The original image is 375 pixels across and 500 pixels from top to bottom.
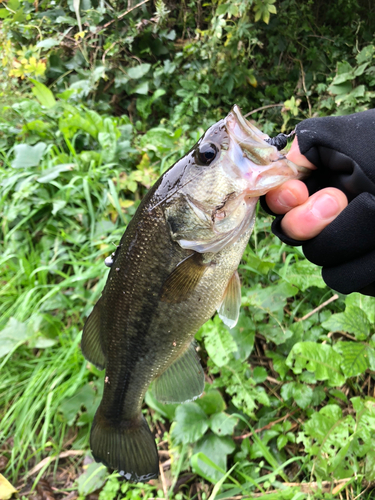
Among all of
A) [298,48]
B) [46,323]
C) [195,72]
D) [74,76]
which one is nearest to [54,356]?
[46,323]

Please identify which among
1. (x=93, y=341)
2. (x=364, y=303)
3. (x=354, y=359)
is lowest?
(x=354, y=359)

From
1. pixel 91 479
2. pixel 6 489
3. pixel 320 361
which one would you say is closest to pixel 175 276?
pixel 320 361

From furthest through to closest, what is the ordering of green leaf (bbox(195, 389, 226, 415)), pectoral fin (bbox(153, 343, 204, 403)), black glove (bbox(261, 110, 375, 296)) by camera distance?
green leaf (bbox(195, 389, 226, 415)), pectoral fin (bbox(153, 343, 204, 403)), black glove (bbox(261, 110, 375, 296))

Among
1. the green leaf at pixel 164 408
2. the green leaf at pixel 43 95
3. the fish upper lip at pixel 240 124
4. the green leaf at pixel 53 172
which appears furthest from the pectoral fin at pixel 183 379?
the green leaf at pixel 43 95

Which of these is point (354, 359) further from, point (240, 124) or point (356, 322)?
point (240, 124)

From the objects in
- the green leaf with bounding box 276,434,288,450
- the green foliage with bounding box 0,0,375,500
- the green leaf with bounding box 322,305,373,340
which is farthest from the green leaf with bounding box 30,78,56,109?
the green leaf with bounding box 276,434,288,450

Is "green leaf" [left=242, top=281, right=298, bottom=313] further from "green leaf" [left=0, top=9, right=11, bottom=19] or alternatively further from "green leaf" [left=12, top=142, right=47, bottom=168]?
"green leaf" [left=0, top=9, right=11, bottom=19]

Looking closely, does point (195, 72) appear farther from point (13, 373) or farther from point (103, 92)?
point (13, 373)
